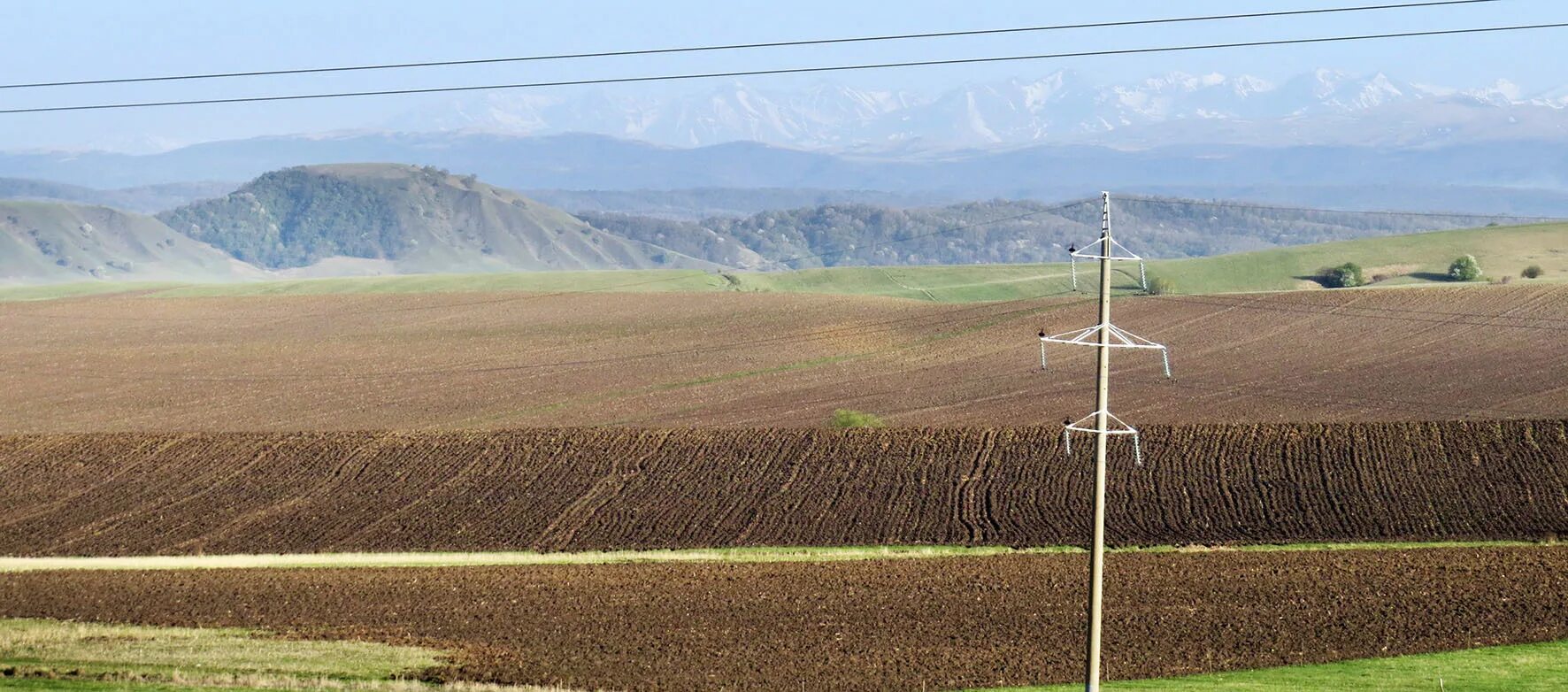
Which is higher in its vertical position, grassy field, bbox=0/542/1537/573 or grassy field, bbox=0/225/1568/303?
grassy field, bbox=0/542/1537/573

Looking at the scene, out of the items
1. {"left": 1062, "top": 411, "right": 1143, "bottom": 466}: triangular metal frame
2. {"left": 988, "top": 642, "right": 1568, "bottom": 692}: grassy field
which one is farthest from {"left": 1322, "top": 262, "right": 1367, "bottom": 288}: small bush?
{"left": 988, "top": 642, "right": 1568, "bottom": 692}: grassy field

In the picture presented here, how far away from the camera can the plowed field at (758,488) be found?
4588 cm

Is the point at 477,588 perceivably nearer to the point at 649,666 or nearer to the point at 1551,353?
the point at 649,666

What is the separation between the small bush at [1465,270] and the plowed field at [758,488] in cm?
6166

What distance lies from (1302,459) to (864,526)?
1371 centimetres

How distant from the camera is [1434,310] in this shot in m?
85.1

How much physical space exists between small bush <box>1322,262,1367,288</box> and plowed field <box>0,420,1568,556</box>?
201 ft

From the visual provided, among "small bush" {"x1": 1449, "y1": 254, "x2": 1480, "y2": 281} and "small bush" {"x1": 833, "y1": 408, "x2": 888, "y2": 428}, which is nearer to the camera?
"small bush" {"x1": 833, "y1": 408, "x2": 888, "y2": 428}

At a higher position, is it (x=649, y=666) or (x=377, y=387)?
(x=649, y=666)

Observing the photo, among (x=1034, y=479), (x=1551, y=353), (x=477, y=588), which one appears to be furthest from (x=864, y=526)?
(x=1551, y=353)

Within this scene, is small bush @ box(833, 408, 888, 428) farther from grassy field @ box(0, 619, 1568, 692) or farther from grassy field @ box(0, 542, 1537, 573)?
grassy field @ box(0, 619, 1568, 692)

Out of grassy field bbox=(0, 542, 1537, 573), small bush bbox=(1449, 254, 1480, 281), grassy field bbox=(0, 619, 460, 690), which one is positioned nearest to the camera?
grassy field bbox=(0, 619, 460, 690)

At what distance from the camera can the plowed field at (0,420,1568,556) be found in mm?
45875

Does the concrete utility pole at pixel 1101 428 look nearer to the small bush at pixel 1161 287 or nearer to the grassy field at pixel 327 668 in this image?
the grassy field at pixel 327 668
